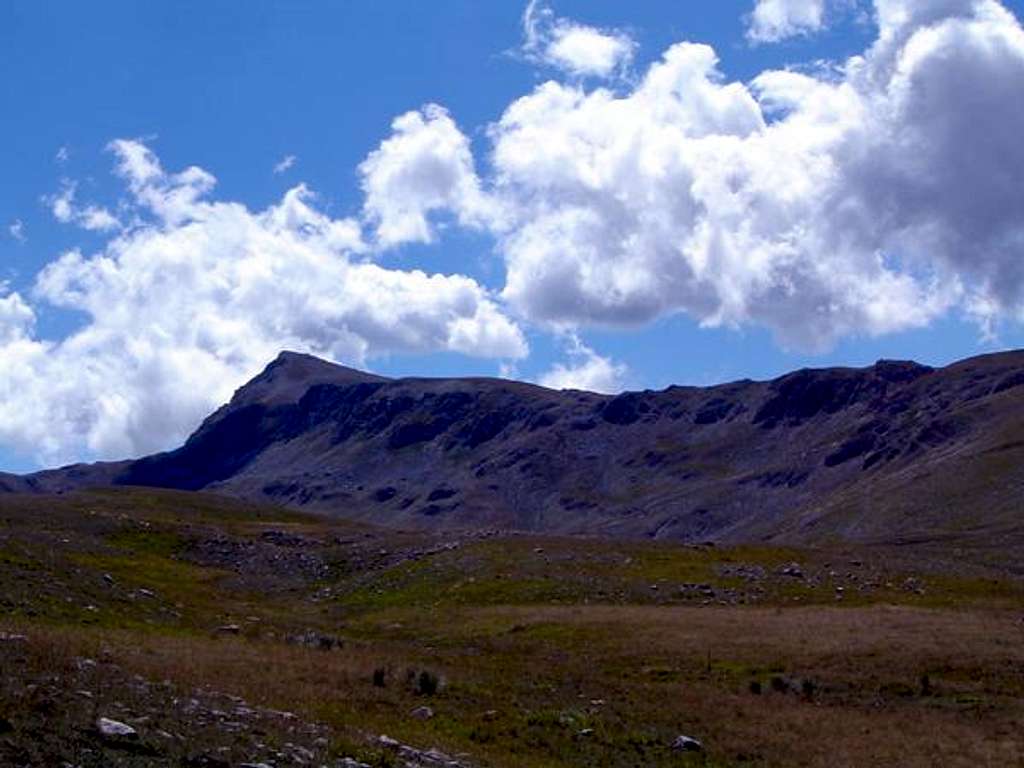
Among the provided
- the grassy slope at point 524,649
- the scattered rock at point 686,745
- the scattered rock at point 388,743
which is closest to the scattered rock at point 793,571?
the grassy slope at point 524,649

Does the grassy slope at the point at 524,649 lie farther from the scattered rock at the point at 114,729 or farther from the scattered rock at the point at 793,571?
the scattered rock at the point at 793,571

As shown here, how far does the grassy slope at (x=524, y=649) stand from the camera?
2811 cm

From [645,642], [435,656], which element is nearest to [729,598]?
[645,642]

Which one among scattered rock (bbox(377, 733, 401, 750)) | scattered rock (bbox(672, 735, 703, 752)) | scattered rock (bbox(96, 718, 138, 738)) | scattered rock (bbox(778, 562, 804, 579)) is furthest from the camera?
scattered rock (bbox(778, 562, 804, 579))

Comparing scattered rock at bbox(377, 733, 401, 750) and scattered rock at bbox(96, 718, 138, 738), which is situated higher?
scattered rock at bbox(96, 718, 138, 738)

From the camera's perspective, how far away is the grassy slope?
28109mm

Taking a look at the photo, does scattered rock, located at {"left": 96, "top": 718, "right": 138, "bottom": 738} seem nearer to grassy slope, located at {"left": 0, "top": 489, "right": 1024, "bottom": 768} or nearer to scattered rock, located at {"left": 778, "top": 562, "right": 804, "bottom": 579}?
grassy slope, located at {"left": 0, "top": 489, "right": 1024, "bottom": 768}

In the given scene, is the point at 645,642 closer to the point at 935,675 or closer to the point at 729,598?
the point at 935,675

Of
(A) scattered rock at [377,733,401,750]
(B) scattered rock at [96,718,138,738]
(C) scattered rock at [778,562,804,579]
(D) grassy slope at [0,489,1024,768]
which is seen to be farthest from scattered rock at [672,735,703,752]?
(C) scattered rock at [778,562,804,579]

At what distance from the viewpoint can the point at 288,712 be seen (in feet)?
90.7

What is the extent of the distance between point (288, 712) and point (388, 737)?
232 centimetres

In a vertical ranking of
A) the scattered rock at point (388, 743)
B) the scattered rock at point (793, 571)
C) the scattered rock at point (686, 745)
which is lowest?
the scattered rock at point (686, 745)

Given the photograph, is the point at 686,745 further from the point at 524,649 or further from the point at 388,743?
the point at 524,649

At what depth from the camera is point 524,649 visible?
53219 millimetres
